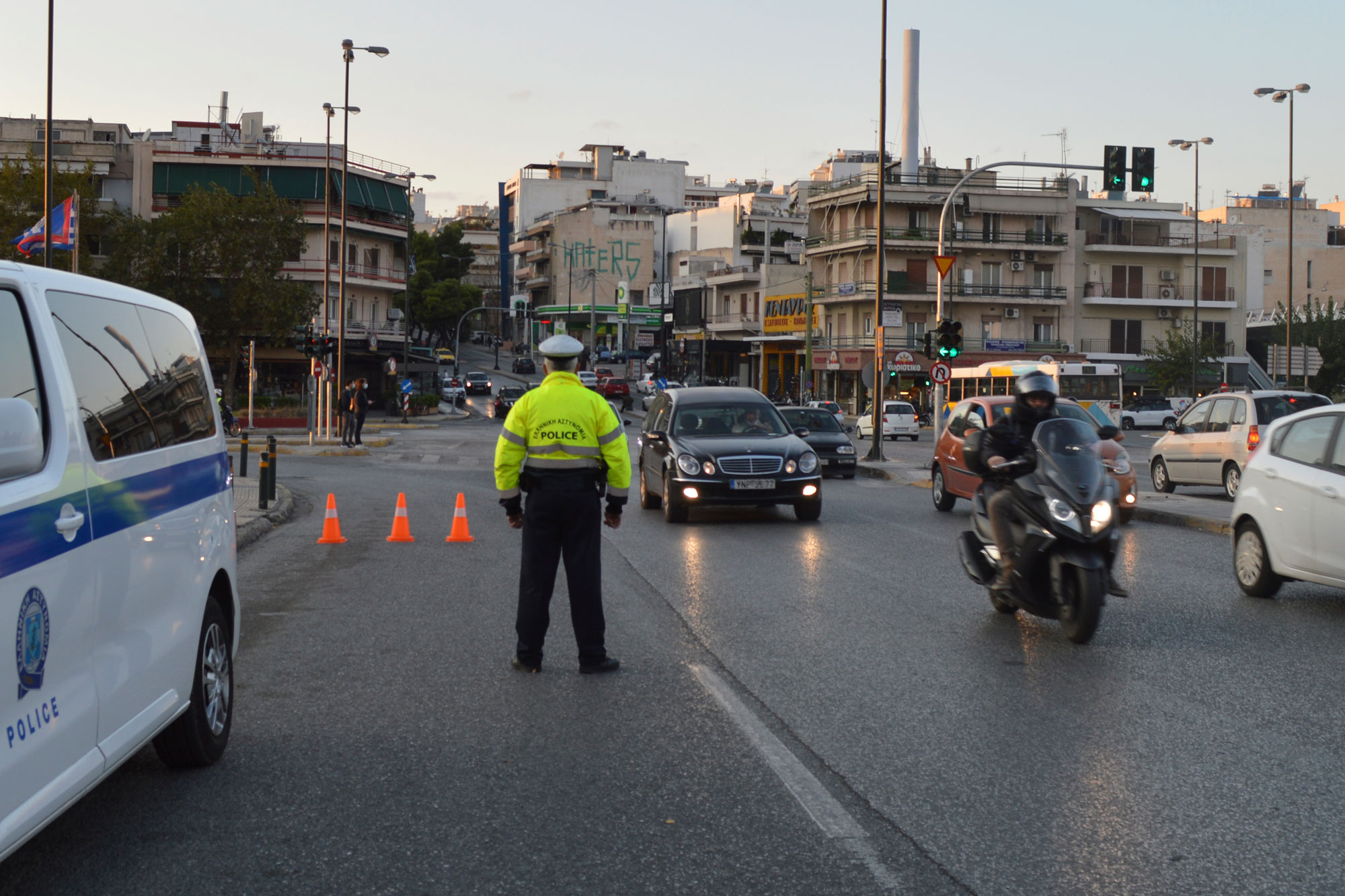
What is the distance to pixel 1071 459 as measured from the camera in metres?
8.60

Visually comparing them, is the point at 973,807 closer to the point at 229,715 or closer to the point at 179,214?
the point at 229,715

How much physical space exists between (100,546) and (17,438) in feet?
2.71

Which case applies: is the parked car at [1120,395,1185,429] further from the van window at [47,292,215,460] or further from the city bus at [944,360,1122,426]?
the van window at [47,292,215,460]

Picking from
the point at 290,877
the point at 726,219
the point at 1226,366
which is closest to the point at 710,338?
the point at 726,219

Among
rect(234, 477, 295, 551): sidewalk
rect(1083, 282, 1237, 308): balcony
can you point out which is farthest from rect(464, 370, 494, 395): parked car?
rect(234, 477, 295, 551): sidewalk

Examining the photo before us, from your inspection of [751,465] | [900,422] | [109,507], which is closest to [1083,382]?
[900,422]

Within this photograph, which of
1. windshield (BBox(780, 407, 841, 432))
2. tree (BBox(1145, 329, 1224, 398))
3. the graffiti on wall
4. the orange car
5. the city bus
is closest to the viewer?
the orange car

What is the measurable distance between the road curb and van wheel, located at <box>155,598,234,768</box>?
8.95m

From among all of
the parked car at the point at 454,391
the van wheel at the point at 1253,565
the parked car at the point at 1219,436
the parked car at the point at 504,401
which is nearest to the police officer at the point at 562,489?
the van wheel at the point at 1253,565

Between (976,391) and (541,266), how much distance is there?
8805 centimetres

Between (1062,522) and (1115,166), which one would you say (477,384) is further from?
(1062,522)

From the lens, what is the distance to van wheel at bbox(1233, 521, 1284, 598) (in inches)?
402

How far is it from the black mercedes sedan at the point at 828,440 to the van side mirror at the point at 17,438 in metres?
23.1

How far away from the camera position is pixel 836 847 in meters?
4.48
